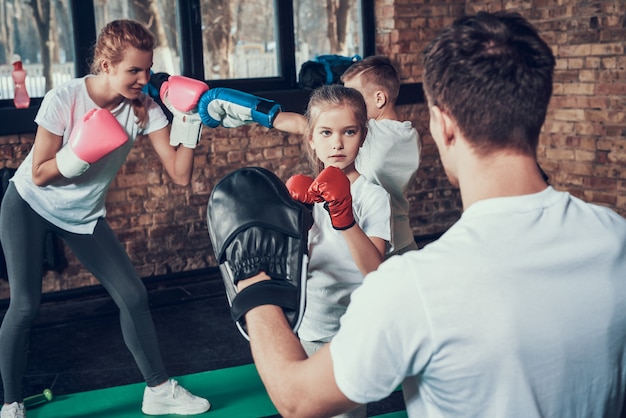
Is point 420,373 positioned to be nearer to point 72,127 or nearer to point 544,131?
point 72,127

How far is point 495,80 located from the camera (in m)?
0.88

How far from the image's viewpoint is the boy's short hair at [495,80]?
885 millimetres

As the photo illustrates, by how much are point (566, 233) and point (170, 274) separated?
366 cm

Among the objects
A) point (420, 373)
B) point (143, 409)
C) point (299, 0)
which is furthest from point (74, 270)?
point (420, 373)

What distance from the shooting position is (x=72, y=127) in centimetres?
250

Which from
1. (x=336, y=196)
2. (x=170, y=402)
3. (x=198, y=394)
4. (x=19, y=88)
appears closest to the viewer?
(x=336, y=196)

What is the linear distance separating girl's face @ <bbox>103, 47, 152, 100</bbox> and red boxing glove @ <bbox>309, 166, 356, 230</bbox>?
1.06 meters

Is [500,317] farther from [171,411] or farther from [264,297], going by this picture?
[171,411]

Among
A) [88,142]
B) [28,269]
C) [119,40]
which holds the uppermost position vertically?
[119,40]

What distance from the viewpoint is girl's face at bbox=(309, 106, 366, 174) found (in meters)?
2.03

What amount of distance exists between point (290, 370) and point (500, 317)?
26 centimetres

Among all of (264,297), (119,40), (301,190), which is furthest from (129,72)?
(264,297)

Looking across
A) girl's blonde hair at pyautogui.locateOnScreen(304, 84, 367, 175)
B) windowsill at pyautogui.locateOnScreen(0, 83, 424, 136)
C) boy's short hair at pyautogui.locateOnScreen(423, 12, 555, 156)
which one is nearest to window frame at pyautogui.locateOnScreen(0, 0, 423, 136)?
windowsill at pyautogui.locateOnScreen(0, 83, 424, 136)

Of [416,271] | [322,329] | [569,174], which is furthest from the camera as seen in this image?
[569,174]
